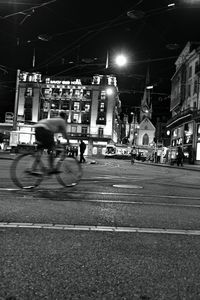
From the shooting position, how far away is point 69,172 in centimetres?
829

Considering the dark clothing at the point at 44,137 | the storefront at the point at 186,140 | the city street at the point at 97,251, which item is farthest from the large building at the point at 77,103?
the city street at the point at 97,251

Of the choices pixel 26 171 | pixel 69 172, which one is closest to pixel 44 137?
pixel 26 171

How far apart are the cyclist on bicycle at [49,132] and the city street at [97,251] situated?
1894 millimetres

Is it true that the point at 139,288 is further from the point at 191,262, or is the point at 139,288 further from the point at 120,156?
the point at 120,156

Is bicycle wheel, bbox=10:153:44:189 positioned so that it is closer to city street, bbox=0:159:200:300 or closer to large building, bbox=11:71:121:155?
city street, bbox=0:159:200:300

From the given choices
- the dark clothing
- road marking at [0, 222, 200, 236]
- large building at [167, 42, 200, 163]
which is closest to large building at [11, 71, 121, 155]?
large building at [167, 42, 200, 163]

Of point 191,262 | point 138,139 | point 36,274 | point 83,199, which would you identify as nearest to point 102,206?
point 83,199

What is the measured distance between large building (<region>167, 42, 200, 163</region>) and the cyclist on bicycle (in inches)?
1604

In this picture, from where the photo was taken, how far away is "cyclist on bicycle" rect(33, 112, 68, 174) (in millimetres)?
7348

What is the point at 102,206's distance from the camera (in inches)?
226

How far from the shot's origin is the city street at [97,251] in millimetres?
2227

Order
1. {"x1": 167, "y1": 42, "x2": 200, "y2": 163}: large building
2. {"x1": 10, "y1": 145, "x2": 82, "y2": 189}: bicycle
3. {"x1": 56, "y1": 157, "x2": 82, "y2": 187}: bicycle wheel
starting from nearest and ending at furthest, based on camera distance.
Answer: {"x1": 10, "y1": 145, "x2": 82, "y2": 189}: bicycle
{"x1": 56, "y1": 157, "x2": 82, "y2": 187}: bicycle wheel
{"x1": 167, "y1": 42, "x2": 200, "y2": 163}: large building

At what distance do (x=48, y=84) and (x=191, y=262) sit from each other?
98862mm

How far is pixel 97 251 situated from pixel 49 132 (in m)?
4.60
